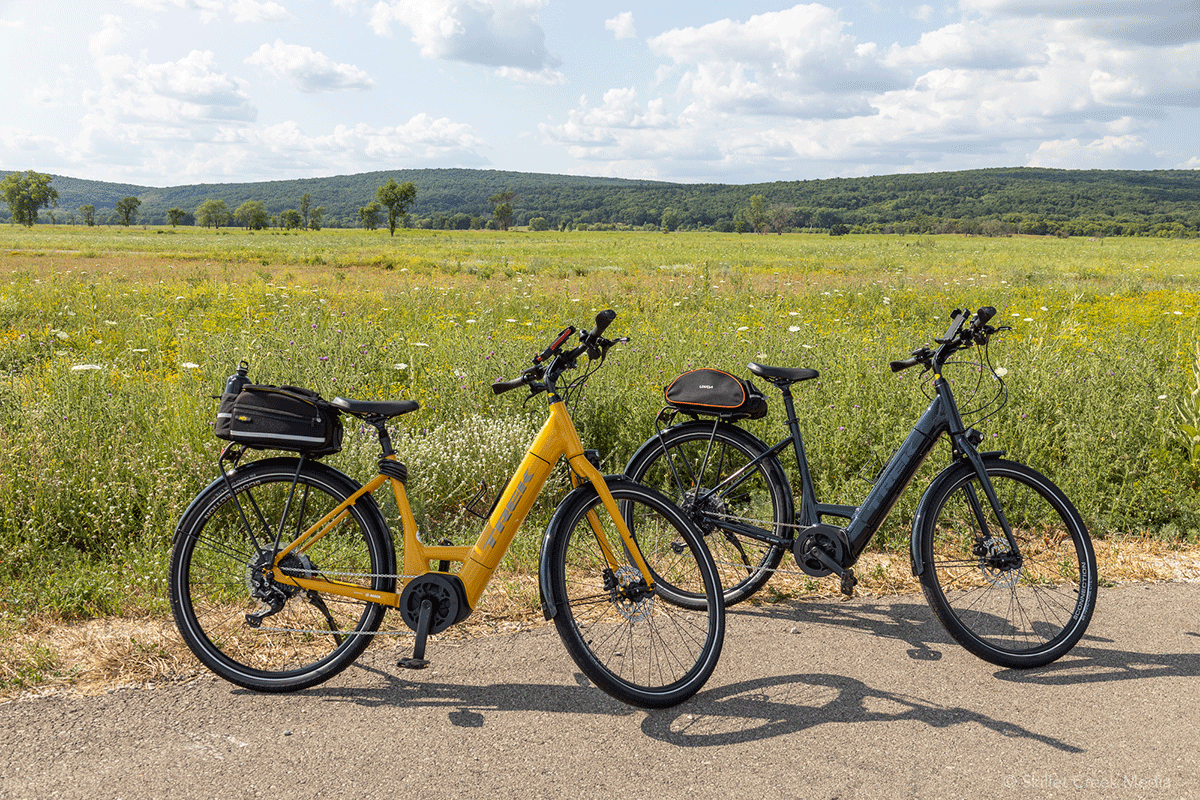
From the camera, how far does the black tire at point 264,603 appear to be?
330cm

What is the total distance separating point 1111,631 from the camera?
390 centimetres

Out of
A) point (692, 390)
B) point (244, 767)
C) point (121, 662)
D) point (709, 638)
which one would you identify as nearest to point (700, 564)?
point (709, 638)

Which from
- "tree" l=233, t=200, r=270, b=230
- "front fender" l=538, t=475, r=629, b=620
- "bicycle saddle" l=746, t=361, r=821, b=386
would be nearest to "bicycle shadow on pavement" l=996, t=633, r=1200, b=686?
"bicycle saddle" l=746, t=361, r=821, b=386

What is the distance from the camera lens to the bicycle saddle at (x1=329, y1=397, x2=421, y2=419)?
321cm

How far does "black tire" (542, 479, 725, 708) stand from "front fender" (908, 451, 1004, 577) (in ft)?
3.23

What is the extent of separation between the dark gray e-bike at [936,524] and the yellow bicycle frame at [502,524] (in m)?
0.97

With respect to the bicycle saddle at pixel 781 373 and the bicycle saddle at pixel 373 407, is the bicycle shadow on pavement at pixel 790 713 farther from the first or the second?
the bicycle saddle at pixel 373 407

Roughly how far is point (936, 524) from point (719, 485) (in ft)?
3.72

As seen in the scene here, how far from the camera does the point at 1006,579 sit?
12.3 feet

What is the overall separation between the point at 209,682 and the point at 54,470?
2267 millimetres

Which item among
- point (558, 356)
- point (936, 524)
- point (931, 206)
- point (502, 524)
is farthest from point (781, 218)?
point (502, 524)

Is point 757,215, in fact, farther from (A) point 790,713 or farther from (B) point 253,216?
(A) point 790,713

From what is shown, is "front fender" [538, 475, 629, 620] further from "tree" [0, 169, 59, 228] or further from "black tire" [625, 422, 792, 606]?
"tree" [0, 169, 59, 228]

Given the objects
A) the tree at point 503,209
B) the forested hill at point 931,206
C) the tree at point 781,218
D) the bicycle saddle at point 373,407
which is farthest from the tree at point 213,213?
the bicycle saddle at point 373,407
